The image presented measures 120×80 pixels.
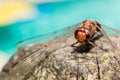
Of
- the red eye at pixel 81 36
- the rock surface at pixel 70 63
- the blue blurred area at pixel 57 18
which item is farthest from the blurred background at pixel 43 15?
the red eye at pixel 81 36

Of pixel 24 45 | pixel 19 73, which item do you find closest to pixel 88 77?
pixel 19 73

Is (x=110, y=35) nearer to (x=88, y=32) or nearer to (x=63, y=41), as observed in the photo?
(x=63, y=41)

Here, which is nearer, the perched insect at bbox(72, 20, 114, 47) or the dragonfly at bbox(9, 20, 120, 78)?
the perched insect at bbox(72, 20, 114, 47)

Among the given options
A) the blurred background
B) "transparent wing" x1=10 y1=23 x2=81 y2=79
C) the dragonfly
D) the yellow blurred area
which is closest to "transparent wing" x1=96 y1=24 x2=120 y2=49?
the dragonfly

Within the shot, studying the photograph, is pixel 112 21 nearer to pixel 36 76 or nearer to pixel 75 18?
pixel 75 18

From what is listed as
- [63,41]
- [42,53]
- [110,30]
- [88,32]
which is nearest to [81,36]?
[88,32]

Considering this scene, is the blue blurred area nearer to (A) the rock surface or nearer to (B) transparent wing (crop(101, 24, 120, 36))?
(B) transparent wing (crop(101, 24, 120, 36))

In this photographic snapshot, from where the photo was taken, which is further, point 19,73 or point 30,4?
point 30,4

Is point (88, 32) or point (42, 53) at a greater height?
point (88, 32)
